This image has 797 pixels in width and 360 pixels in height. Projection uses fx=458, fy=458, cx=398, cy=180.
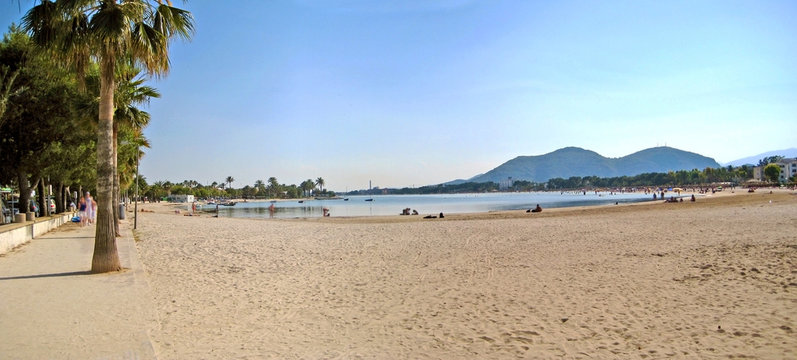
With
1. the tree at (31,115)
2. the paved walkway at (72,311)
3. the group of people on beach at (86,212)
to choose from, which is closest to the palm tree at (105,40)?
the paved walkway at (72,311)

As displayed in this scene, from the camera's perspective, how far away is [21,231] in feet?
47.4

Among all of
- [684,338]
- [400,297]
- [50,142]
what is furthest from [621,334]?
[50,142]

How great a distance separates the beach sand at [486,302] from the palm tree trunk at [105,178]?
1.10 metres

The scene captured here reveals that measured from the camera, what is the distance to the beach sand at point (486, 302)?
5.21m

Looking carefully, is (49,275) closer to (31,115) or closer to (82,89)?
(82,89)

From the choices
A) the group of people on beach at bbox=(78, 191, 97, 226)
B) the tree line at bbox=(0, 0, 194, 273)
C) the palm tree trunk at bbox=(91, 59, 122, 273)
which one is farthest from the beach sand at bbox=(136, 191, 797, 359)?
the group of people on beach at bbox=(78, 191, 97, 226)

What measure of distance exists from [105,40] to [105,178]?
2.75 m

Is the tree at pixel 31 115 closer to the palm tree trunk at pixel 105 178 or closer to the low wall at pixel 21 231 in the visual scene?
the low wall at pixel 21 231

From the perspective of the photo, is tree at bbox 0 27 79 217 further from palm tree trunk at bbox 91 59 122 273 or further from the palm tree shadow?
the palm tree shadow

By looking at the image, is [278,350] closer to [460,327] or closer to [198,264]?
[460,327]

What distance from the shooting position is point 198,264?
38.4ft

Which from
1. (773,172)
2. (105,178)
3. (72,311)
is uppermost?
(773,172)

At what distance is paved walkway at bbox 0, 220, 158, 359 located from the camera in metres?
4.69

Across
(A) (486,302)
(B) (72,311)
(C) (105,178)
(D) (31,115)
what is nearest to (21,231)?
(D) (31,115)
